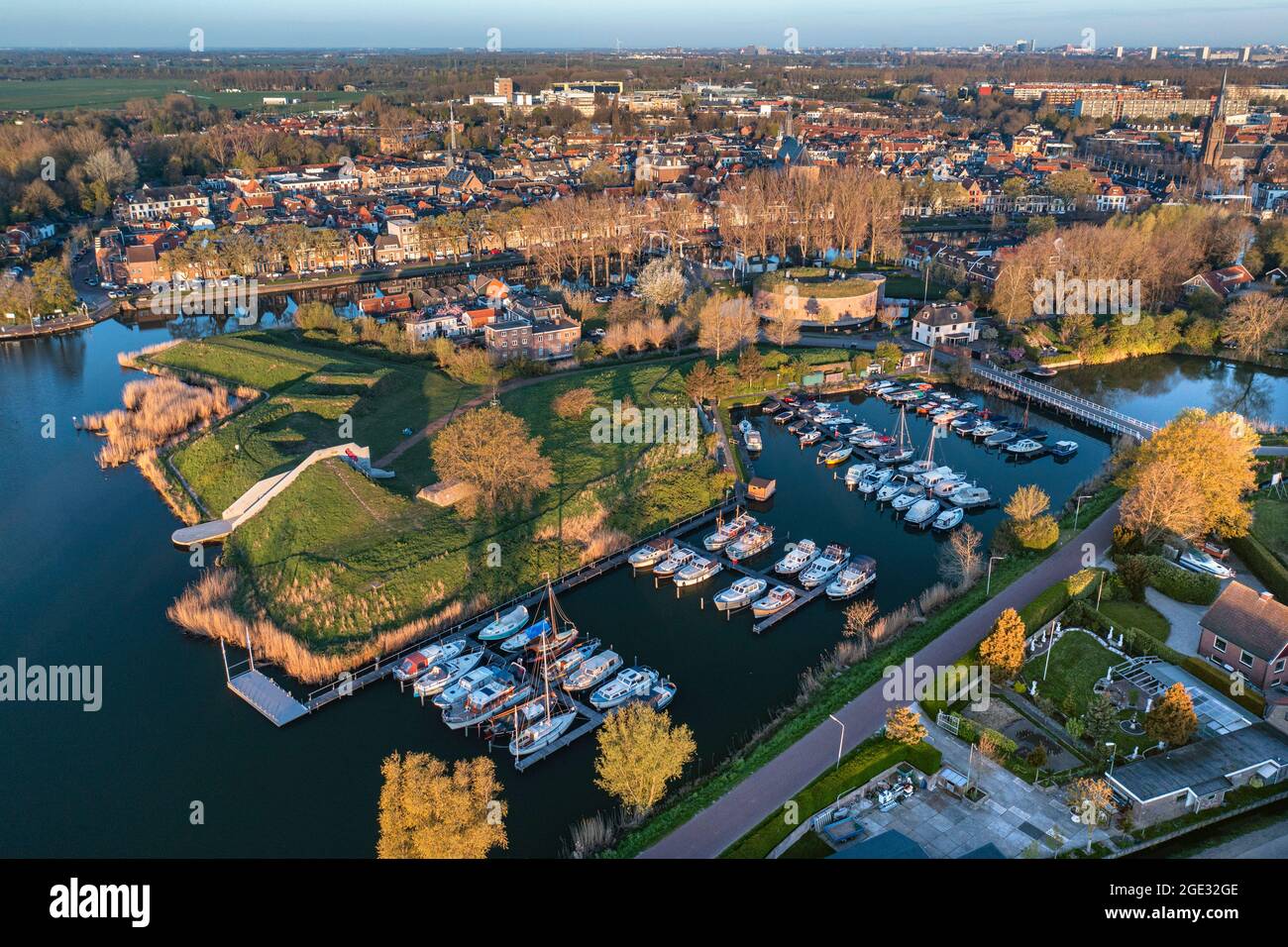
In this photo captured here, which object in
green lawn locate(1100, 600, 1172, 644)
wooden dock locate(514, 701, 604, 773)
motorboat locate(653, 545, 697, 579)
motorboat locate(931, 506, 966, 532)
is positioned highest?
motorboat locate(931, 506, 966, 532)

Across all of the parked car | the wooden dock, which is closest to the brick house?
the parked car

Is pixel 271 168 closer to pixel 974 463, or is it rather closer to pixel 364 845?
pixel 974 463

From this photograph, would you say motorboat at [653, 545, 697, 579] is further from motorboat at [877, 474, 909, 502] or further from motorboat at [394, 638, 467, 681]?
motorboat at [877, 474, 909, 502]

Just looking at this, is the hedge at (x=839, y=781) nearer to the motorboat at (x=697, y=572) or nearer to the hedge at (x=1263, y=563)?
the motorboat at (x=697, y=572)

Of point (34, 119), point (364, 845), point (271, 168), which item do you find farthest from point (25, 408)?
point (34, 119)

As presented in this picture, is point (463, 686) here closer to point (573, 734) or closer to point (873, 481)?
point (573, 734)

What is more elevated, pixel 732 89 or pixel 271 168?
pixel 732 89
